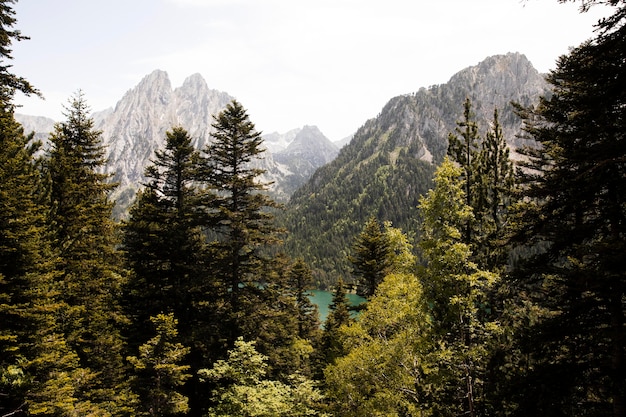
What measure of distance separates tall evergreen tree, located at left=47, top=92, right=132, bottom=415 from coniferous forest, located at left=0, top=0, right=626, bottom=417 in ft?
0.35

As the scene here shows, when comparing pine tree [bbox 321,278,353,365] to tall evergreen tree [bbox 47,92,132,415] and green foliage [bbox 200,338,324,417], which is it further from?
tall evergreen tree [bbox 47,92,132,415]

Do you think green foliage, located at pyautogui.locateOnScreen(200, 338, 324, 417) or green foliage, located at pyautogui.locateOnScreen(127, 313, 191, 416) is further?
green foliage, located at pyautogui.locateOnScreen(127, 313, 191, 416)

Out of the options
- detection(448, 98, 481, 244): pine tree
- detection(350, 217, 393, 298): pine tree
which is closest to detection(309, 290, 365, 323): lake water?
detection(350, 217, 393, 298): pine tree

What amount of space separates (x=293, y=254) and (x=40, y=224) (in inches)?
6439

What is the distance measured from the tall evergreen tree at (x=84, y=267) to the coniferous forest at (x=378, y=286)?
11 centimetres

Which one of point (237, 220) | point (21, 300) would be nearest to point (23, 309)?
point (21, 300)

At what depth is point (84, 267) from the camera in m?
16.3

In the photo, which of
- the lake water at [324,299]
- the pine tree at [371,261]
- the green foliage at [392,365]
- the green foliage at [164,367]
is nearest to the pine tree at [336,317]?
the pine tree at [371,261]

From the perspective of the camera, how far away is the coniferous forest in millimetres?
8328

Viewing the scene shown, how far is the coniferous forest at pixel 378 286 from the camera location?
833cm

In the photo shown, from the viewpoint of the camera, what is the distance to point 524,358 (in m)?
11.4

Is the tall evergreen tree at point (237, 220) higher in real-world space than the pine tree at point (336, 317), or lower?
higher

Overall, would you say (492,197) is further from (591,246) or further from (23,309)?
(23,309)

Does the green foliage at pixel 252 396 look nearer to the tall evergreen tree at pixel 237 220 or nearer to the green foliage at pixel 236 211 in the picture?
the tall evergreen tree at pixel 237 220
